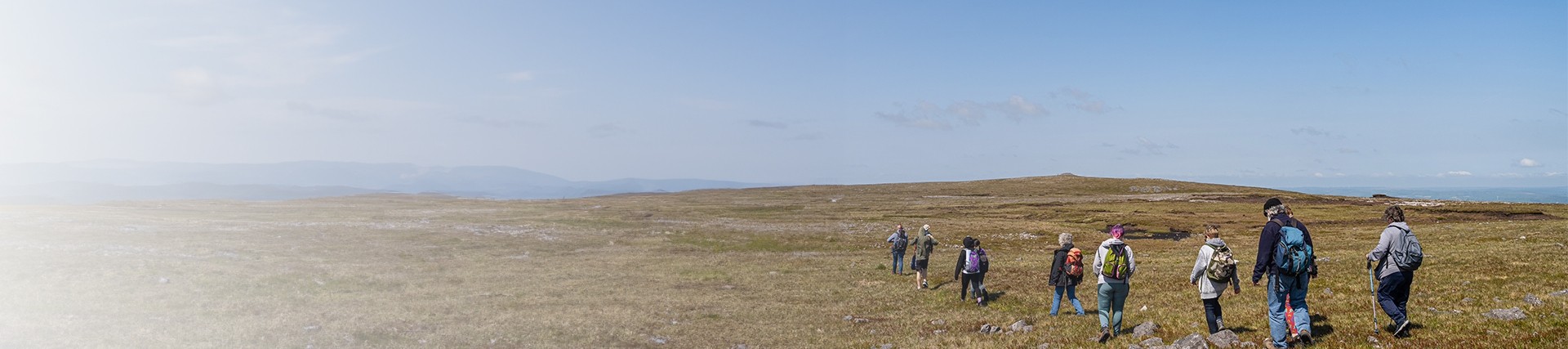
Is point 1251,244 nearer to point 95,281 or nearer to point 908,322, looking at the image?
point 908,322

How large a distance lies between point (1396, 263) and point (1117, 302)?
4848mm

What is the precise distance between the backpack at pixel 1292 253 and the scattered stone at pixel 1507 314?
18.9 ft

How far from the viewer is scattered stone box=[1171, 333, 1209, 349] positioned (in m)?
13.3

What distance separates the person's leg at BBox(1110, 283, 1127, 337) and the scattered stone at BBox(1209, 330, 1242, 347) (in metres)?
1.85

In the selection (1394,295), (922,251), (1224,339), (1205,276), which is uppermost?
(1205,276)

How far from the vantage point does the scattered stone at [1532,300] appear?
16019 millimetres

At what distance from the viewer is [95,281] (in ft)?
89.4

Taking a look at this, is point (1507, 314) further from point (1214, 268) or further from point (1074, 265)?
point (1074, 265)

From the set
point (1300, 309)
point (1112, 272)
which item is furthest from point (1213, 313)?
point (1112, 272)

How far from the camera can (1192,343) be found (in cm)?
1342

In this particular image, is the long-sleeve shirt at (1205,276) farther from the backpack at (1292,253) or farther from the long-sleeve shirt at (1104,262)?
the long-sleeve shirt at (1104,262)

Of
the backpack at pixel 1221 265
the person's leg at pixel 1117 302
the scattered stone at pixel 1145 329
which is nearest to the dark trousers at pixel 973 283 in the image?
the person's leg at pixel 1117 302

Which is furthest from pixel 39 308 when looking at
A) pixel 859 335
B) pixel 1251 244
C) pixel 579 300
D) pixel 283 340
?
pixel 1251 244

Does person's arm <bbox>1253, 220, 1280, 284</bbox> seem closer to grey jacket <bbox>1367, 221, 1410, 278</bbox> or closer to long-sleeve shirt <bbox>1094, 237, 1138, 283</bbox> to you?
grey jacket <bbox>1367, 221, 1410, 278</bbox>
